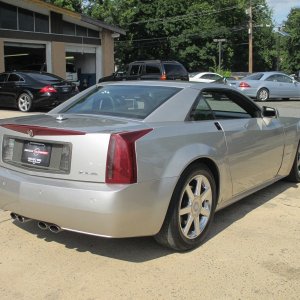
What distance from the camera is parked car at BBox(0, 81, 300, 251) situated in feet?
12.2

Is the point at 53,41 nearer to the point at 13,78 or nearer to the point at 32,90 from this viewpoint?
the point at 13,78

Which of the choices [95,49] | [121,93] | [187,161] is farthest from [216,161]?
[95,49]

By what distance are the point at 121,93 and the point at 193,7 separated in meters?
61.4

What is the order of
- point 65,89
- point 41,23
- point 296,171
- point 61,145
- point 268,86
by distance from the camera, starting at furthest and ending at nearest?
1. point 41,23
2. point 268,86
3. point 65,89
4. point 296,171
5. point 61,145

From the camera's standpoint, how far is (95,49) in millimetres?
28250

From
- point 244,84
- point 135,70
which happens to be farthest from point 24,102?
point 244,84

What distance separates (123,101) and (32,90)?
12.1m

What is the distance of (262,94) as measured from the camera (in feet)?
72.2

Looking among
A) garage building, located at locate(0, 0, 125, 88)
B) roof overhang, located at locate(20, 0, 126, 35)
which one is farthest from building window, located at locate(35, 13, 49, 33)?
roof overhang, located at locate(20, 0, 126, 35)

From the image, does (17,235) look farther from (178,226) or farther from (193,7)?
(193,7)

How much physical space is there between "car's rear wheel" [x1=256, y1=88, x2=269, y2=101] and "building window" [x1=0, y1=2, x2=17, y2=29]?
449 inches

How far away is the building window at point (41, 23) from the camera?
24156 millimetres

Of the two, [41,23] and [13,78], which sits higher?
[41,23]

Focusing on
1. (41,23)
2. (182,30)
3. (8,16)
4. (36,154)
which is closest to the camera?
(36,154)
